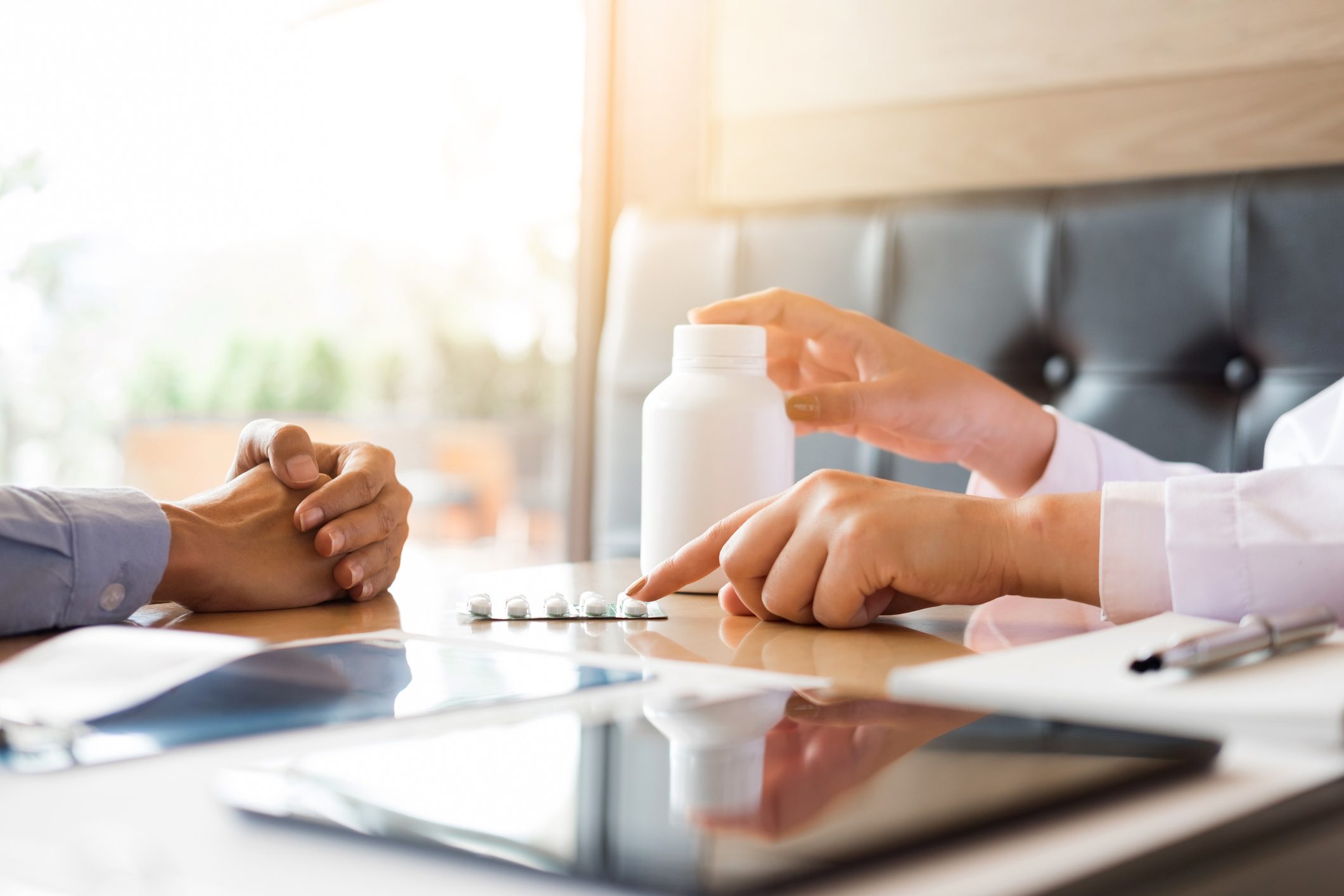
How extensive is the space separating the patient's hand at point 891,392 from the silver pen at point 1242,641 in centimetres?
39

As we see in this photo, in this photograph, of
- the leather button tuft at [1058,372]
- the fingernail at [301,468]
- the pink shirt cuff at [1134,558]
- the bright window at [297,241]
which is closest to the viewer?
the pink shirt cuff at [1134,558]

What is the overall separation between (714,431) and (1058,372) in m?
0.75

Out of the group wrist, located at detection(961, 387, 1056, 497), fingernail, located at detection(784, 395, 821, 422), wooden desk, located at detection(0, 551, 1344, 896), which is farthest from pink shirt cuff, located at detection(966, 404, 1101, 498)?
wooden desk, located at detection(0, 551, 1344, 896)

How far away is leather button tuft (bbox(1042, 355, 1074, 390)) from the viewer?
1379mm

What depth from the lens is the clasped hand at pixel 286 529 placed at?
0.71 m

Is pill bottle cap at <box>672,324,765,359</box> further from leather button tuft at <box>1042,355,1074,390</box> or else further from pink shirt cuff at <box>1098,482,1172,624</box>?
leather button tuft at <box>1042,355,1074,390</box>

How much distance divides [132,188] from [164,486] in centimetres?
107

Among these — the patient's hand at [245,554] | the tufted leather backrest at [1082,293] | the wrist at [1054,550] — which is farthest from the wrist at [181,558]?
the tufted leather backrest at [1082,293]

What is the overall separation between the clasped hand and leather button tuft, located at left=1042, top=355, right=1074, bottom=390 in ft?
2.74

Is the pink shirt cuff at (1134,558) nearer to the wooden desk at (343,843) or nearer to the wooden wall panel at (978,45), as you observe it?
the wooden desk at (343,843)

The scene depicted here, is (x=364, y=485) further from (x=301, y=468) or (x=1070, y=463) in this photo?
(x=1070, y=463)

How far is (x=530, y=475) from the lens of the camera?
418 cm

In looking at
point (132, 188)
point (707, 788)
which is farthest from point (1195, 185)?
point (132, 188)

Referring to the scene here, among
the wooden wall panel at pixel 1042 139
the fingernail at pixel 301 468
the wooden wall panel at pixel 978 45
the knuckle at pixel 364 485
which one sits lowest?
the knuckle at pixel 364 485
